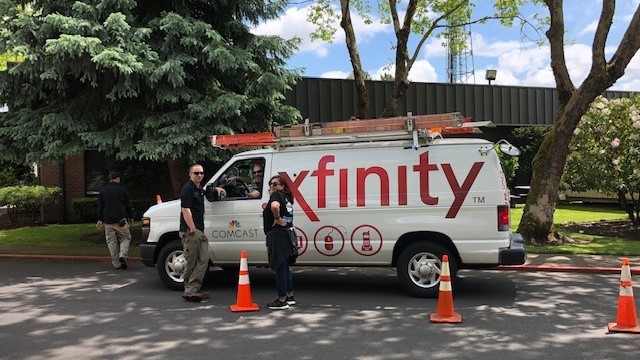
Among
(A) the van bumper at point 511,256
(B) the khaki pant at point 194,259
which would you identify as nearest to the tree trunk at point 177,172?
(B) the khaki pant at point 194,259

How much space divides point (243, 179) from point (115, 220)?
3.52 metres

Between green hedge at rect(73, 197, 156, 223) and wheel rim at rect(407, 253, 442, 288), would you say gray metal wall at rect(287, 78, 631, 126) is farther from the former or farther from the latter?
wheel rim at rect(407, 253, 442, 288)

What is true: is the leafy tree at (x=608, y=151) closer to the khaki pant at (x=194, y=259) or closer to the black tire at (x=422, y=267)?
the black tire at (x=422, y=267)

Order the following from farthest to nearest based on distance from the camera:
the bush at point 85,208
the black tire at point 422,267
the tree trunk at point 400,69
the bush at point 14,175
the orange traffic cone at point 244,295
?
the bush at point 14,175
the bush at point 85,208
the tree trunk at point 400,69
the black tire at point 422,267
the orange traffic cone at point 244,295

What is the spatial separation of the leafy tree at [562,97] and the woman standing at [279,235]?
7.03 meters

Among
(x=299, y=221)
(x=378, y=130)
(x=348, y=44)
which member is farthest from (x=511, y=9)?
(x=299, y=221)

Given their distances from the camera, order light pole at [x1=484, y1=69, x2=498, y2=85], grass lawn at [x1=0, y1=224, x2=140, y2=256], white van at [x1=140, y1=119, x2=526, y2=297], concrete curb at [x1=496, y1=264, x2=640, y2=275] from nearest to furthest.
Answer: white van at [x1=140, y1=119, x2=526, y2=297], concrete curb at [x1=496, y1=264, x2=640, y2=275], grass lawn at [x1=0, y1=224, x2=140, y2=256], light pole at [x1=484, y1=69, x2=498, y2=85]

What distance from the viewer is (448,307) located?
20.8 ft

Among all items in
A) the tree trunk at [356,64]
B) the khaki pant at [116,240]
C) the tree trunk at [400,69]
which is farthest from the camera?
the tree trunk at [356,64]

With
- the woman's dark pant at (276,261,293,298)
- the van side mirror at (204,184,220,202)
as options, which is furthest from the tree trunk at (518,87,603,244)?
the van side mirror at (204,184,220,202)

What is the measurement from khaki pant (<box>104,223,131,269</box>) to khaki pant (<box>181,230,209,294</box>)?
135 inches

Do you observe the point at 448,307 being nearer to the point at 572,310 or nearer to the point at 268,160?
the point at 572,310

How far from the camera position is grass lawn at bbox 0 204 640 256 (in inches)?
450

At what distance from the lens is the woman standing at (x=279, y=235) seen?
703 cm
